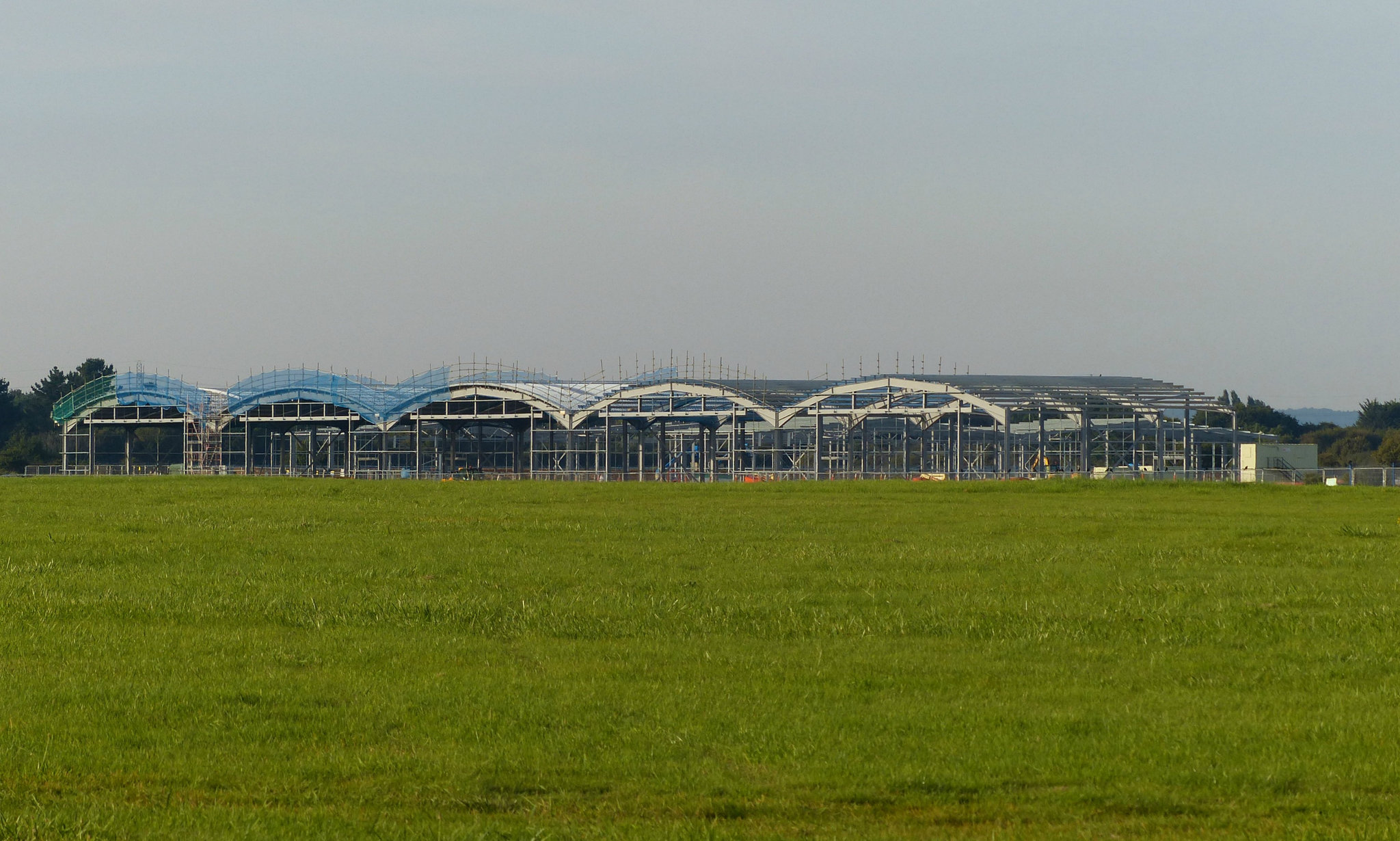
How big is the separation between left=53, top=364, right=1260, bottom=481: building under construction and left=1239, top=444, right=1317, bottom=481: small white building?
1533 mm

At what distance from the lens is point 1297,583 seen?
16875 millimetres

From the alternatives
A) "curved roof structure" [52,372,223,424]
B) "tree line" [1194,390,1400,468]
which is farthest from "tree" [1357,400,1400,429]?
"curved roof structure" [52,372,223,424]

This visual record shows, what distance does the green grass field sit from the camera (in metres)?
7.88

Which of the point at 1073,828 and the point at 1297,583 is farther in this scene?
the point at 1297,583

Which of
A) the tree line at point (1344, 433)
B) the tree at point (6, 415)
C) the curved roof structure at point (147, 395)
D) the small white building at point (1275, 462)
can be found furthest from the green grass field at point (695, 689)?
the tree at point (6, 415)

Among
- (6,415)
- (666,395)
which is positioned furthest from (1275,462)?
(6,415)

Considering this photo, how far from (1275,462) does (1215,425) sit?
136 feet

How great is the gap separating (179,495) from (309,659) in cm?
2540

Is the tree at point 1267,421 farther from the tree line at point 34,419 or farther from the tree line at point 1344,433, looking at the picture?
the tree line at point 34,419

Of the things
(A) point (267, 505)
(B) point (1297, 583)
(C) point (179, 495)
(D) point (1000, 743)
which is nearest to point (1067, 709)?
(D) point (1000, 743)

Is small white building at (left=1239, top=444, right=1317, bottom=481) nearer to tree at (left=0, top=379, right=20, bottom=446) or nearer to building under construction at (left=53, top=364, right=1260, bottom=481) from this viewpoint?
building under construction at (left=53, top=364, right=1260, bottom=481)

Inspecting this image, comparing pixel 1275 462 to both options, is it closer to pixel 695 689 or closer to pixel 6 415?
pixel 695 689

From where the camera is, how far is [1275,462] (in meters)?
65.9

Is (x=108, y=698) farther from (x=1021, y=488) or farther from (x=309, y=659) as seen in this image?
(x=1021, y=488)
